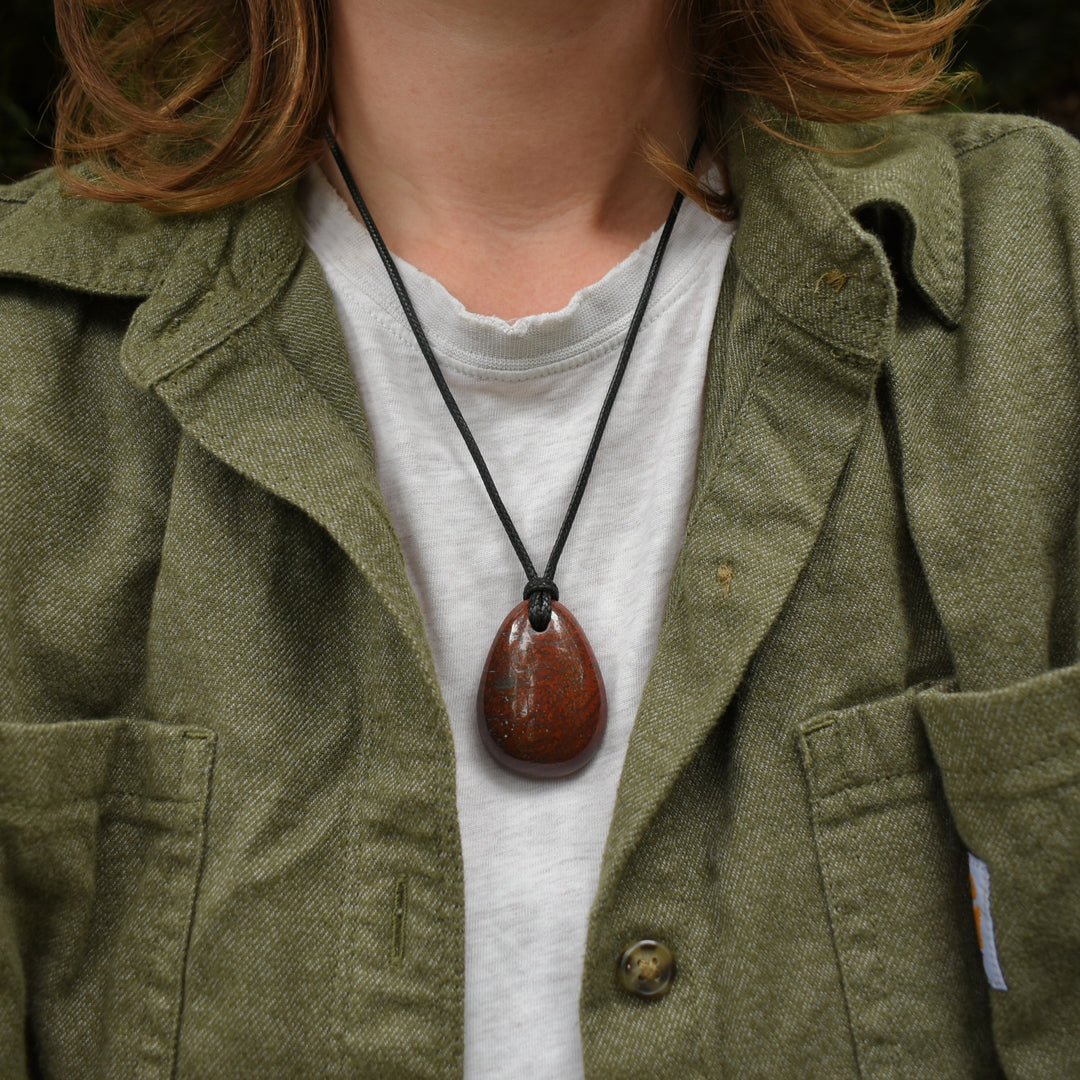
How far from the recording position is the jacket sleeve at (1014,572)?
2.42 feet

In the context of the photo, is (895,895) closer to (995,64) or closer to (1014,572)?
(1014,572)

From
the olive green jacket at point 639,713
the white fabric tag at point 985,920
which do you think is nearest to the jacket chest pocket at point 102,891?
the olive green jacket at point 639,713

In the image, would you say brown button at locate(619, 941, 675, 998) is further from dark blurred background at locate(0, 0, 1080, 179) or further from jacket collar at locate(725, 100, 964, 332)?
dark blurred background at locate(0, 0, 1080, 179)

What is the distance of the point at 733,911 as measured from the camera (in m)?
0.77

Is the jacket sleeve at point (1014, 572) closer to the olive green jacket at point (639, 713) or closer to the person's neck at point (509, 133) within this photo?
the olive green jacket at point (639, 713)

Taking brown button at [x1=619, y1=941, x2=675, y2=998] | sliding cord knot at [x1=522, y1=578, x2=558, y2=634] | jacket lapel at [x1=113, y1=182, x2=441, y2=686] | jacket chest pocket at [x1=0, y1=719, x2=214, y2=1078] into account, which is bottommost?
brown button at [x1=619, y1=941, x2=675, y2=998]

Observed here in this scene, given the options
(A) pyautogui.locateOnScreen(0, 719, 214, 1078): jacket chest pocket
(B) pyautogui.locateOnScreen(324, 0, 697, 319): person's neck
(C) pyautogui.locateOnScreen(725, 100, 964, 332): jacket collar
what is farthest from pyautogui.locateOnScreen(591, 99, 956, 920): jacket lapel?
(A) pyautogui.locateOnScreen(0, 719, 214, 1078): jacket chest pocket

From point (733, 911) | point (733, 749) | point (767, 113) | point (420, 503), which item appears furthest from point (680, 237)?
point (733, 911)

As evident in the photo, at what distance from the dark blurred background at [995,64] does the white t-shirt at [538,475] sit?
0.91 m

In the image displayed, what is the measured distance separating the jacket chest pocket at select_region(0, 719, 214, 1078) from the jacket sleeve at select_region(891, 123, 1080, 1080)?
0.53 m

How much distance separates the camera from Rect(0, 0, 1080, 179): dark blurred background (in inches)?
60.2

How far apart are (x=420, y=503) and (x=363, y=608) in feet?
0.33

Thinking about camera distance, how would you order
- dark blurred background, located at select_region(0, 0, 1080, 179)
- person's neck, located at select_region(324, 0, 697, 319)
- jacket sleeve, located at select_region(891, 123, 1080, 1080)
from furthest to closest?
1. dark blurred background, located at select_region(0, 0, 1080, 179)
2. person's neck, located at select_region(324, 0, 697, 319)
3. jacket sleeve, located at select_region(891, 123, 1080, 1080)

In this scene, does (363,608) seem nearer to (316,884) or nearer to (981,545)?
(316,884)
